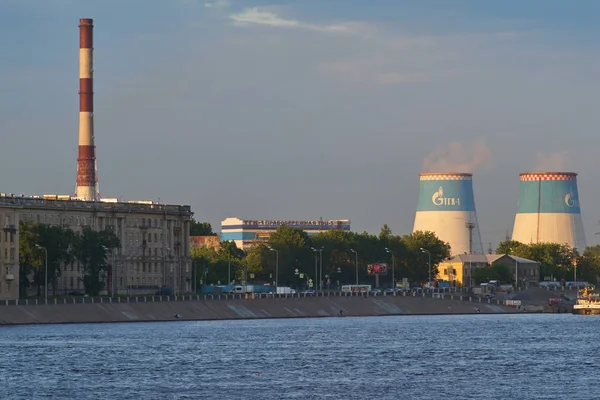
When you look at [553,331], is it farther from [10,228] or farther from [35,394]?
[35,394]

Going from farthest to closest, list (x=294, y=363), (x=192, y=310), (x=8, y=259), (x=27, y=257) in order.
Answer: (x=27, y=257)
(x=192, y=310)
(x=8, y=259)
(x=294, y=363)

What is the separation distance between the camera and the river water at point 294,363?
256ft

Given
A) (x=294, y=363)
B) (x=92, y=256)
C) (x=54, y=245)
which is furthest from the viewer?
(x=92, y=256)

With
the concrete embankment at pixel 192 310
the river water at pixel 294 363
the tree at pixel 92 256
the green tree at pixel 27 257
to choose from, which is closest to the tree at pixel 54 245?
the green tree at pixel 27 257

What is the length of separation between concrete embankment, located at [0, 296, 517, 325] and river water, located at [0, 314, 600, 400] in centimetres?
610

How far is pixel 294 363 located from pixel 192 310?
7380 centimetres

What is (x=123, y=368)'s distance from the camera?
9112 centimetres

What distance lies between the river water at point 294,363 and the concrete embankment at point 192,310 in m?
6.10

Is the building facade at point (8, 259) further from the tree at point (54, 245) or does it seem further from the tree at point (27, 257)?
the tree at point (54, 245)

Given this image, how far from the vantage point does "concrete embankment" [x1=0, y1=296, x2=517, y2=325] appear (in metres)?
148

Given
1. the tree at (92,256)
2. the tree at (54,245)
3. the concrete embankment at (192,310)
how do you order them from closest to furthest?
1. the concrete embankment at (192,310)
2. the tree at (54,245)
3. the tree at (92,256)

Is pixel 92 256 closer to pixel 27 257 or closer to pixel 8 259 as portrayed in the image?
pixel 27 257

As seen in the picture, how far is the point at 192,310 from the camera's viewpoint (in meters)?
168

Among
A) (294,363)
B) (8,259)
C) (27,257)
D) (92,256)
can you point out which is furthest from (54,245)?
(294,363)
